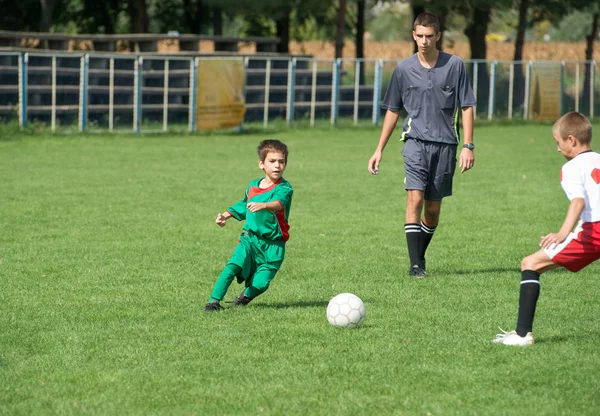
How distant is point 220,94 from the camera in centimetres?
2659

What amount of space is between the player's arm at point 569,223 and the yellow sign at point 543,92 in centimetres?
2910

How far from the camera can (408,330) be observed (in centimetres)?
655

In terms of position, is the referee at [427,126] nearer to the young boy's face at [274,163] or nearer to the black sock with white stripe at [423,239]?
the black sock with white stripe at [423,239]

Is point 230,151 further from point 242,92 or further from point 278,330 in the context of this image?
point 278,330

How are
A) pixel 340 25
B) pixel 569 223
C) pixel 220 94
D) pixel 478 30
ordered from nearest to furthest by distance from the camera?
pixel 569 223
pixel 220 94
pixel 340 25
pixel 478 30

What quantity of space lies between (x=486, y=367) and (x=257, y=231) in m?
2.12

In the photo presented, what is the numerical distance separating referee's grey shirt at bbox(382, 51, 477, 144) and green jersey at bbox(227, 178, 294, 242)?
2.04 m

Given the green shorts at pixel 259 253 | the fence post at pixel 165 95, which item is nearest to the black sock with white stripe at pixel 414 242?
the green shorts at pixel 259 253

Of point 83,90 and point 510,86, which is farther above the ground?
point 510,86

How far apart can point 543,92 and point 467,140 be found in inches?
1056

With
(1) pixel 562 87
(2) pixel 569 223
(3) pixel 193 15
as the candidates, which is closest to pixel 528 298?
(2) pixel 569 223

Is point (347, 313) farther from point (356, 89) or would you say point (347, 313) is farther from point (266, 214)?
point (356, 89)

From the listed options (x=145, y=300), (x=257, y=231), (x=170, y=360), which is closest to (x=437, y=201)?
(x=257, y=231)

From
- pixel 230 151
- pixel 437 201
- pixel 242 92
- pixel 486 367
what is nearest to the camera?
pixel 486 367
